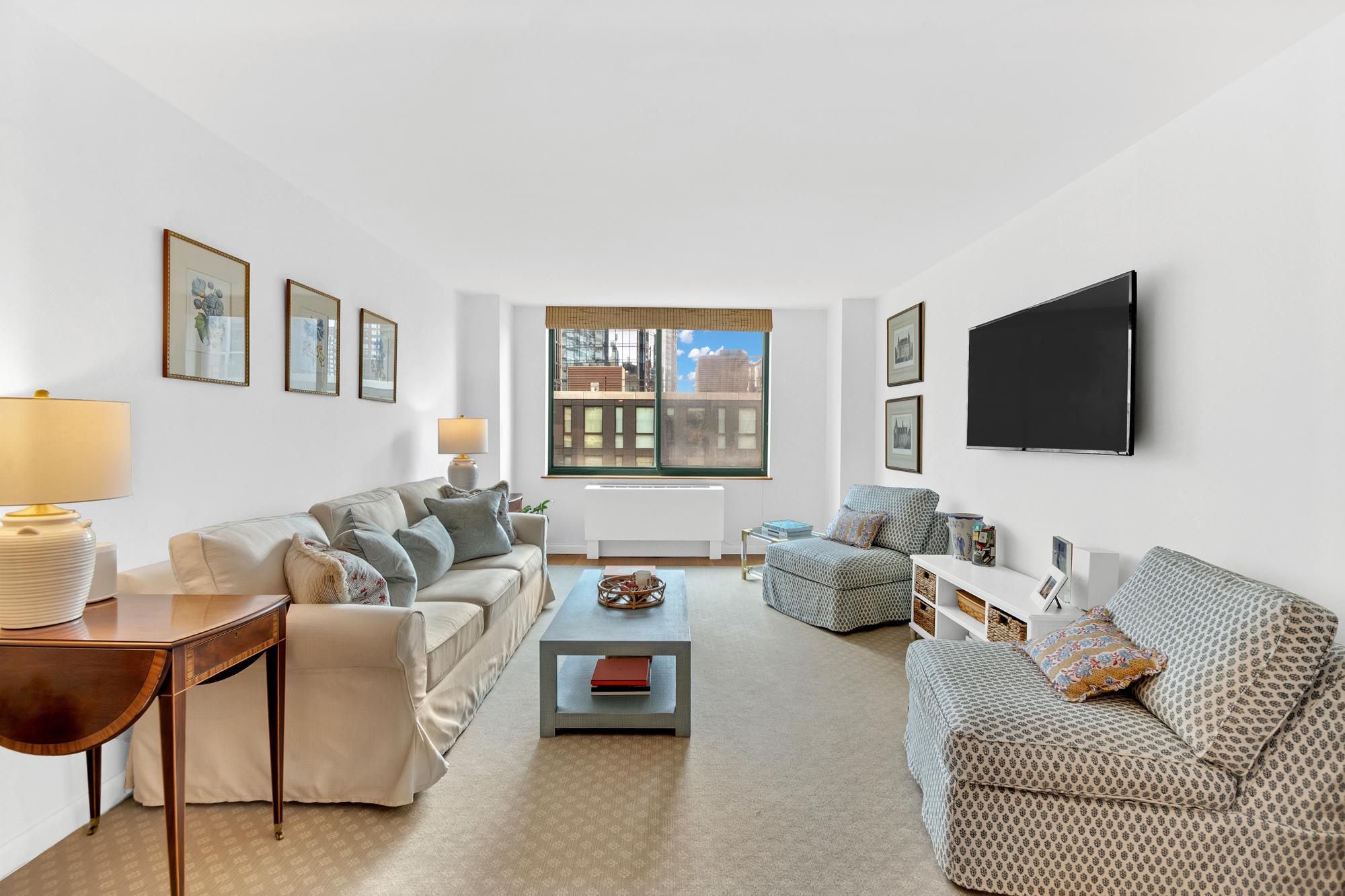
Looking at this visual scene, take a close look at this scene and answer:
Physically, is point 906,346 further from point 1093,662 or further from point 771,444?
point 1093,662

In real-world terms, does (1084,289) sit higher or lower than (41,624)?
higher

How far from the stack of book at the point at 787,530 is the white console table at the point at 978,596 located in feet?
4.19

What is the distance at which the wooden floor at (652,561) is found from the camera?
6.20 meters

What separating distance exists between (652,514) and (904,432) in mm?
2350

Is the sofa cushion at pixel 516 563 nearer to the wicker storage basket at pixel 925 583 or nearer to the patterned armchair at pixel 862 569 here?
the patterned armchair at pixel 862 569

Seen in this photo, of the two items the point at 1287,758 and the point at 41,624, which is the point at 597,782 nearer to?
the point at 41,624

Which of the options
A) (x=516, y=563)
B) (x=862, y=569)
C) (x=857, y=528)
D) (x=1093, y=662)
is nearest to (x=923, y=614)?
(x=862, y=569)

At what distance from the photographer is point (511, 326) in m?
6.51

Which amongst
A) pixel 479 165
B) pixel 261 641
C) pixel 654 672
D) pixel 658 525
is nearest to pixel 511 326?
pixel 658 525

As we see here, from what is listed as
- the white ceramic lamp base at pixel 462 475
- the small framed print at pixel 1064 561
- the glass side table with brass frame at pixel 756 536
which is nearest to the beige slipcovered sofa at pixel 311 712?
the small framed print at pixel 1064 561

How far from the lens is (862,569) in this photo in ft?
14.0

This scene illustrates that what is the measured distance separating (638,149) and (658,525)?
4.02 meters

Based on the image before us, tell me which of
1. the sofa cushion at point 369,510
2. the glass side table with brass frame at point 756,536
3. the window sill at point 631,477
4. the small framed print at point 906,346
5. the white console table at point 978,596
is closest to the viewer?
the white console table at point 978,596

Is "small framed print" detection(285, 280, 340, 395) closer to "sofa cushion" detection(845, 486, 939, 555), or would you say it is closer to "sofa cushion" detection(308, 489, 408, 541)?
"sofa cushion" detection(308, 489, 408, 541)
